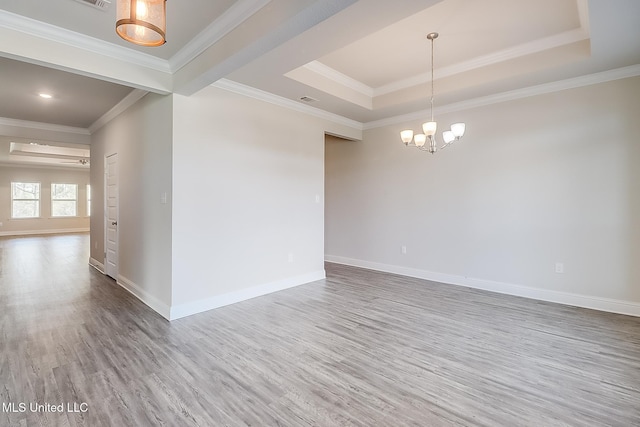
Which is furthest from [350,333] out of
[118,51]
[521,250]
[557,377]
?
[118,51]

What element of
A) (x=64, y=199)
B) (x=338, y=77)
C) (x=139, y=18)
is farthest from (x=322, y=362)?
(x=64, y=199)

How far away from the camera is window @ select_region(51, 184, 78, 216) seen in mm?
11500

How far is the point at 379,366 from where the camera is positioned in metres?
2.35

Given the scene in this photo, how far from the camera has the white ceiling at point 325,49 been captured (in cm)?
233

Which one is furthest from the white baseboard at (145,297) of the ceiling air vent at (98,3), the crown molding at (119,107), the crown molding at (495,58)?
the crown molding at (495,58)

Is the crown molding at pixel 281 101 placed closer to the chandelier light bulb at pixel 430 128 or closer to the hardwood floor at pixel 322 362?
the chandelier light bulb at pixel 430 128

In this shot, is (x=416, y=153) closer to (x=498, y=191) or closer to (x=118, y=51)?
(x=498, y=191)

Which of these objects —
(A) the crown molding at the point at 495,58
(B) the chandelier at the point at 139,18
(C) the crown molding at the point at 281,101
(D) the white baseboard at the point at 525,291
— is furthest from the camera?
(C) the crown molding at the point at 281,101

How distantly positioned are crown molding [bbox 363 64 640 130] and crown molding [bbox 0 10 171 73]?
3.75 meters

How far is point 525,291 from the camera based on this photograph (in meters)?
4.09

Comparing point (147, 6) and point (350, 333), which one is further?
point (350, 333)

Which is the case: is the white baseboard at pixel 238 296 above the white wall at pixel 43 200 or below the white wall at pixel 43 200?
below

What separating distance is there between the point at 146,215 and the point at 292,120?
2429 millimetres

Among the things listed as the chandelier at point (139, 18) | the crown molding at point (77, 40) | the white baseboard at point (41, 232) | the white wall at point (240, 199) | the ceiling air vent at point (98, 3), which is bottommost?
the white baseboard at point (41, 232)
